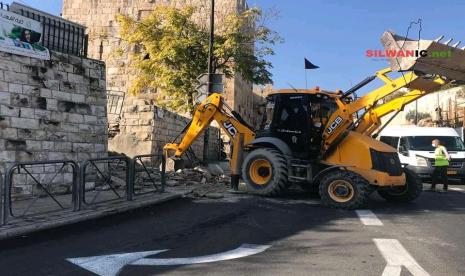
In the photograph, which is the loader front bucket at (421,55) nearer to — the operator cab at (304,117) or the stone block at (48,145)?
the operator cab at (304,117)

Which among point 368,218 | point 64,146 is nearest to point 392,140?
point 368,218

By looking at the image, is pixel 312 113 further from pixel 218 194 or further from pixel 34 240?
pixel 34 240

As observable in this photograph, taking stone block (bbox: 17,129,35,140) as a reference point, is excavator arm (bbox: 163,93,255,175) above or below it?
above

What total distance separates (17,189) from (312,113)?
696 cm

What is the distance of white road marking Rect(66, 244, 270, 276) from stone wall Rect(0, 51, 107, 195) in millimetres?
5519

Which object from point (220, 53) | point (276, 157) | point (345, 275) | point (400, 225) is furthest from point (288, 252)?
point (220, 53)

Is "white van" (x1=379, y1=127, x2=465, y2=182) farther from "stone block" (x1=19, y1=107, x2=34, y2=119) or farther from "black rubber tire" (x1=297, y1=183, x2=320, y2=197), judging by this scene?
"stone block" (x1=19, y1=107, x2=34, y2=119)

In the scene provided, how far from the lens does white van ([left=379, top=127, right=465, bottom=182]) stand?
18469 millimetres

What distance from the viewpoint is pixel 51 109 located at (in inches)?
482

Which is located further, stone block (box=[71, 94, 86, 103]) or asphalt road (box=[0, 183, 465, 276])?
stone block (box=[71, 94, 86, 103])

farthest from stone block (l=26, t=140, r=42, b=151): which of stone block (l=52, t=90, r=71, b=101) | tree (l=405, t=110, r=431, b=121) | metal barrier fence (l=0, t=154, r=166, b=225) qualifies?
tree (l=405, t=110, r=431, b=121)

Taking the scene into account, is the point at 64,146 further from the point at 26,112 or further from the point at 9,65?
the point at 9,65

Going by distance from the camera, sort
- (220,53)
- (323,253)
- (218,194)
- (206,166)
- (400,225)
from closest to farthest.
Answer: (323,253)
(400,225)
(218,194)
(206,166)
(220,53)

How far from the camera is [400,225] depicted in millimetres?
9109
